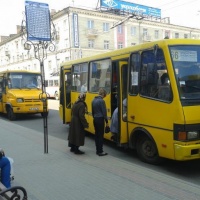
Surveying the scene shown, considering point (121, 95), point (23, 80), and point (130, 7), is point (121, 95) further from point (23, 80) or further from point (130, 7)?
point (130, 7)

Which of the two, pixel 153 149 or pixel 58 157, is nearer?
pixel 153 149

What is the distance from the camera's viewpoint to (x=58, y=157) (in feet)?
24.3

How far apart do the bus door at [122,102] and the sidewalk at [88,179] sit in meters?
0.62

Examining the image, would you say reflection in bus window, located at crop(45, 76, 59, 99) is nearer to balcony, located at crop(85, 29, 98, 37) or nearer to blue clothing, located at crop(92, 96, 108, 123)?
balcony, located at crop(85, 29, 98, 37)

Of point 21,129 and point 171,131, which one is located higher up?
point 171,131

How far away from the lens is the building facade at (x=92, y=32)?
155 feet

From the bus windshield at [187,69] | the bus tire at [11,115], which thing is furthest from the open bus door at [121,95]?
the bus tire at [11,115]

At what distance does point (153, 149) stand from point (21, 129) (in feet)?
22.3

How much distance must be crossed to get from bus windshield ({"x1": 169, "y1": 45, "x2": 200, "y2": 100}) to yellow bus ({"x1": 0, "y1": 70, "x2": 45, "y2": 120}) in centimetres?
1032

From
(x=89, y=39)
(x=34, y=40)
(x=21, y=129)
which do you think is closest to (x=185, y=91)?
(x=34, y=40)

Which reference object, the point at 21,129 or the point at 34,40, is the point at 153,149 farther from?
the point at 21,129

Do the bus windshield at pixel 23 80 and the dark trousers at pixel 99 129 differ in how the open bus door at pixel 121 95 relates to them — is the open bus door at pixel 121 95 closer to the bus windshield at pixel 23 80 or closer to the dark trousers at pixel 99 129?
the dark trousers at pixel 99 129

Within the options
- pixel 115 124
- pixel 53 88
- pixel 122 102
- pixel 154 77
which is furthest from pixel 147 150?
pixel 53 88

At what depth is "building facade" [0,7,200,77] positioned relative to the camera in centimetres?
4731
